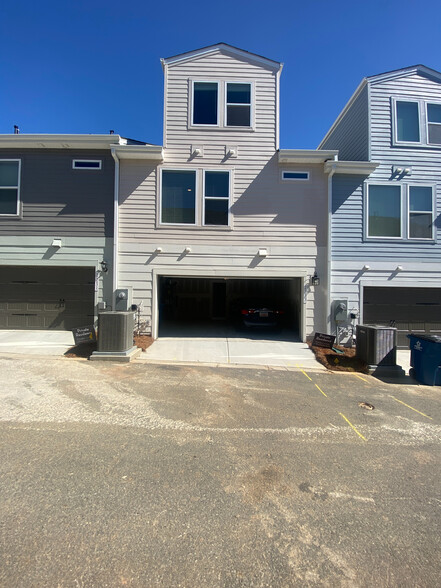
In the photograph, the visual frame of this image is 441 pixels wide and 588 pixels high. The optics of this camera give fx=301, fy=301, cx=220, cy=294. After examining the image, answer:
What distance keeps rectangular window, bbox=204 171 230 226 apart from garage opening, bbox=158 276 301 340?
3.18 m

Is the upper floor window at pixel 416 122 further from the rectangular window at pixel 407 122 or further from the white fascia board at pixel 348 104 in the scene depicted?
the white fascia board at pixel 348 104

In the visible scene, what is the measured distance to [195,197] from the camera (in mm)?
9281

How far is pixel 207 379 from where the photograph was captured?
5.82 meters

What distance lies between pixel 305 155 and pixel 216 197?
2.95 meters

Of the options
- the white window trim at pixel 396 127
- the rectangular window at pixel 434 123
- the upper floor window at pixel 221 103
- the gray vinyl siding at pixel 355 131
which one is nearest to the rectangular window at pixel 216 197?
the upper floor window at pixel 221 103

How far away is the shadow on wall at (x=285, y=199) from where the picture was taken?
9312 mm

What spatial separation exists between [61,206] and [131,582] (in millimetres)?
9604

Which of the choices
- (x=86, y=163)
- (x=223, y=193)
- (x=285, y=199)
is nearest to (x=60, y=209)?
(x=86, y=163)

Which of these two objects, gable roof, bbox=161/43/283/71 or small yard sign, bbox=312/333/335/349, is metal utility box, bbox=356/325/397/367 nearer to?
small yard sign, bbox=312/333/335/349

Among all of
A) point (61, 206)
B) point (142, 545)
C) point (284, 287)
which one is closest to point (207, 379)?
point (142, 545)

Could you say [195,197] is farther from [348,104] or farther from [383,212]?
[348,104]

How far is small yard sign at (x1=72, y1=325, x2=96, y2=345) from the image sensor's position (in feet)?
A: 24.5

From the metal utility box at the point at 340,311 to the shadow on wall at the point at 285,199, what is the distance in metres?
1.90

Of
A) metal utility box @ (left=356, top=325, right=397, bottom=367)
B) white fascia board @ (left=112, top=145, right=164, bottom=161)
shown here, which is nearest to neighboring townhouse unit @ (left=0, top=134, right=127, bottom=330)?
white fascia board @ (left=112, top=145, right=164, bottom=161)
